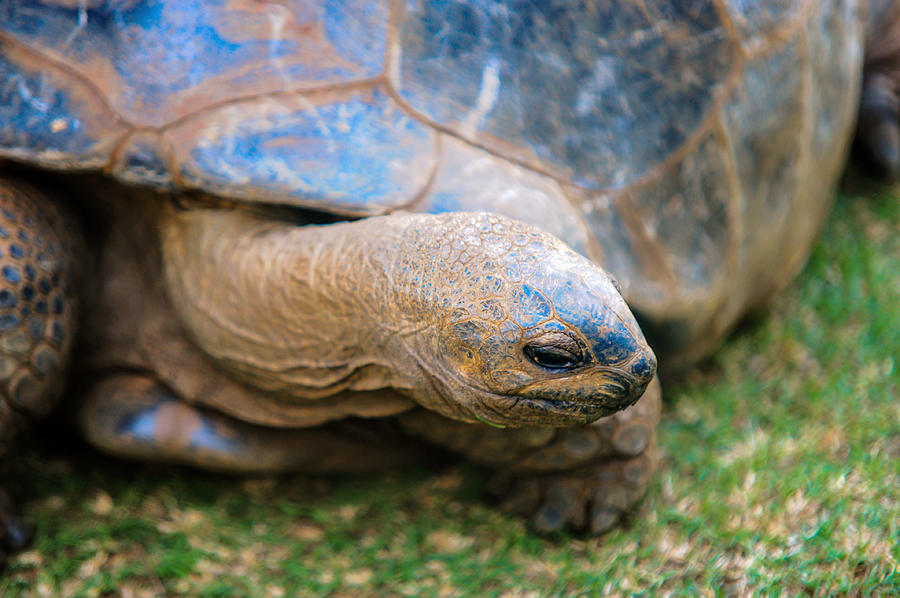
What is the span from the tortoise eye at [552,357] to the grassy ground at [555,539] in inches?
30.6

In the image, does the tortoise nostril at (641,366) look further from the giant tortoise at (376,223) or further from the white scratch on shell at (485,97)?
the white scratch on shell at (485,97)

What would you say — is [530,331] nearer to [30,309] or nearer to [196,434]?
[196,434]

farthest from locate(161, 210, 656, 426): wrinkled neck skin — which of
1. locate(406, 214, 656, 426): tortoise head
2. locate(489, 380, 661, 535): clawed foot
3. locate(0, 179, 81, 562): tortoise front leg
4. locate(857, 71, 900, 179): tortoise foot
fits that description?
locate(857, 71, 900, 179): tortoise foot

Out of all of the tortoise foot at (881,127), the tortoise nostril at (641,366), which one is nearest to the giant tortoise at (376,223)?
the tortoise nostril at (641,366)

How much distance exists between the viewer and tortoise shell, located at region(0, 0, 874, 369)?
208 centimetres

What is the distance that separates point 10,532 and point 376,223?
1.32 m

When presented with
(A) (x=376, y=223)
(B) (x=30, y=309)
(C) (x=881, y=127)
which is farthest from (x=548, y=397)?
(C) (x=881, y=127)

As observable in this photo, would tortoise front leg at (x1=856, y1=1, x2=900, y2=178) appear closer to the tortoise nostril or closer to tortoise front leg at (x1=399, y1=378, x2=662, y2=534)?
tortoise front leg at (x1=399, y1=378, x2=662, y2=534)

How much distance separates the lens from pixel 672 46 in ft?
8.36

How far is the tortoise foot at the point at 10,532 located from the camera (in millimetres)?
2352

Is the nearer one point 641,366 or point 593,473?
point 641,366

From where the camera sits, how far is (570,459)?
2387 mm

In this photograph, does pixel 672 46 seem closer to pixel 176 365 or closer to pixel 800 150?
pixel 800 150

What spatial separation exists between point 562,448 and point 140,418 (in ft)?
3.73
